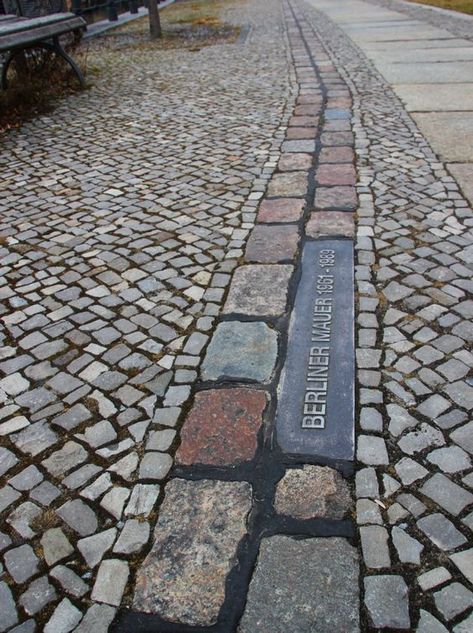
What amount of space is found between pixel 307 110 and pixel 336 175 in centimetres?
203

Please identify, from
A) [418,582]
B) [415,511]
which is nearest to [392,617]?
[418,582]

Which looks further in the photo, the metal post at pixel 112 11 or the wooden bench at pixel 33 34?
the metal post at pixel 112 11

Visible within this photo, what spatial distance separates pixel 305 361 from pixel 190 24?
1327 centimetres

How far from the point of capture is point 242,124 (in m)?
5.81

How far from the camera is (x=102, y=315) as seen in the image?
2857 millimetres

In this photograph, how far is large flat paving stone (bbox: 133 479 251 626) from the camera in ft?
5.15

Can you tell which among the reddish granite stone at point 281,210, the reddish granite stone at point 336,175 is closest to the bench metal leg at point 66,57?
the reddish granite stone at point 336,175

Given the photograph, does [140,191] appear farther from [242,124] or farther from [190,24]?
[190,24]

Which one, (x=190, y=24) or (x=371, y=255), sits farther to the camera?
(x=190, y=24)

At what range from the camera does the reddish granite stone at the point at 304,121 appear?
5.55 metres

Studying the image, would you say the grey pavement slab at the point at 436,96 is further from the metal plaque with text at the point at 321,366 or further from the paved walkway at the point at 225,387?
the metal plaque with text at the point at 321,366

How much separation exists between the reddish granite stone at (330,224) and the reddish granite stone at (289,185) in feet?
1.27

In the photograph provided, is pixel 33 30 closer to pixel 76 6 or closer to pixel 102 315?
pixel 102 315

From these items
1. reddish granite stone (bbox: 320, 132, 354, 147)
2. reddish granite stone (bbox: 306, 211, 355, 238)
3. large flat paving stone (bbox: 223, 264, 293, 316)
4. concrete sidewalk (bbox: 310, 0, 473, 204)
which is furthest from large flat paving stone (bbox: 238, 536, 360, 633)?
reddish granite stone (bbox: 320, 132, 354, 147)
